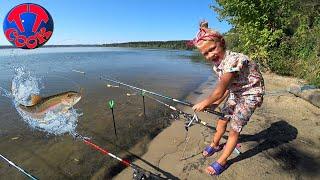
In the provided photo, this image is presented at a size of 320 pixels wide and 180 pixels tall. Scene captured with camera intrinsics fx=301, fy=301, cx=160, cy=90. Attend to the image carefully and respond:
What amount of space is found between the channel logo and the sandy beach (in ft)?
12.9

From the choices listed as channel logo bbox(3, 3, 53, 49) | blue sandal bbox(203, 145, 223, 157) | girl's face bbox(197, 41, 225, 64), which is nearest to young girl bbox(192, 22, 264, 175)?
girl's face bbox(197, 41, 225, 64)

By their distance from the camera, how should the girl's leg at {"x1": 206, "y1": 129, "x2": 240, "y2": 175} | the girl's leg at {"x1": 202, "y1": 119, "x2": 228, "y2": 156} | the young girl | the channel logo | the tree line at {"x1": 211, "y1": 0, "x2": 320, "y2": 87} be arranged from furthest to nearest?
the tree line at {"x1": 211, "y1": 0, "x2": 320, "y2": 87} → the channel logo → the girl's leg at {"x1": 202, "y1": 119, "x2": 228, "y2": 156} → the girl's leg at {"x1": 206, "y1": 129, "x2": 240, "y2": 175} → the young girl

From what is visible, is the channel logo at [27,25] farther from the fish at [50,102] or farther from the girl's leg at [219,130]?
the girl's leg at [219,130]

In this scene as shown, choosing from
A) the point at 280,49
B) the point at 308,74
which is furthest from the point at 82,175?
the point at 280,49

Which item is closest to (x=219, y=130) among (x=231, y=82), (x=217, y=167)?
(x=217, y=167)

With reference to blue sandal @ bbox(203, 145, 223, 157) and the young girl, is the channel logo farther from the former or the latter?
blue sandal @ bbox(203, 145, 223, 157)

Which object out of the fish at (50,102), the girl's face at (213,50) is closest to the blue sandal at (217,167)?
the girl's face at (213,50)

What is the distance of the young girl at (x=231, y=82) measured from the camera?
4281mm

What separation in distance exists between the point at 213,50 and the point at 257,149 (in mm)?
2445

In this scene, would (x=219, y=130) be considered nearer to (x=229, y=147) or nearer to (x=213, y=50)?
(x=229, y=147)

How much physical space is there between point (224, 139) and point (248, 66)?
7.11ft

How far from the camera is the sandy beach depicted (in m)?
4.94

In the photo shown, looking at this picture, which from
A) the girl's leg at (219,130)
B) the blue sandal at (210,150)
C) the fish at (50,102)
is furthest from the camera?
the fish at (50,102)

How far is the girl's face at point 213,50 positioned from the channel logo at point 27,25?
4937 mm
